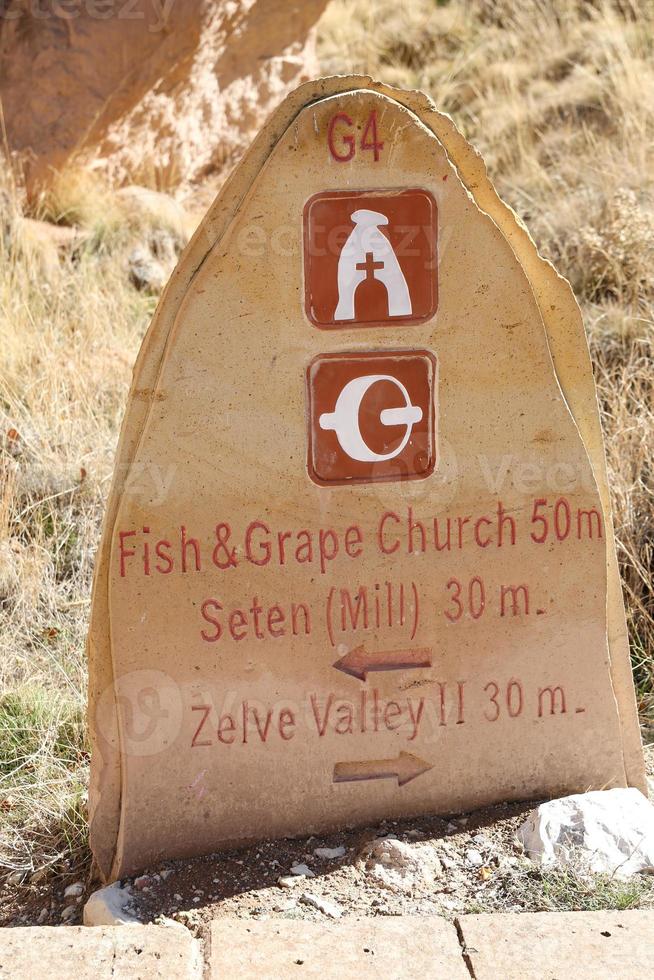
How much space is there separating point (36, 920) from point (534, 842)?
2.99ft

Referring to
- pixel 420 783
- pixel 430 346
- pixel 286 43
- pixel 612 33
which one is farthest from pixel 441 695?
pixel 612 33

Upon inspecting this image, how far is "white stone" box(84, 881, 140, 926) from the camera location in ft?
6.19

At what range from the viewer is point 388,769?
2.13m

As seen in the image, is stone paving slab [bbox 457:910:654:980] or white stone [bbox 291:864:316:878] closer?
stone paving slab [bbox 457:910:654:980]

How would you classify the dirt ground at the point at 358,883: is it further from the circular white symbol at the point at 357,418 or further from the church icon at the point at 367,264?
the church icon at the point at 367,264

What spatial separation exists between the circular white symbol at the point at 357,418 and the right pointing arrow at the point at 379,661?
36 cm

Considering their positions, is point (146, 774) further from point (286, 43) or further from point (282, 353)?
point (286, 43)

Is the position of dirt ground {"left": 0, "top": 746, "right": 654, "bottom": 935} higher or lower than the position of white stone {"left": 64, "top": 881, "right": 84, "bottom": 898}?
higher

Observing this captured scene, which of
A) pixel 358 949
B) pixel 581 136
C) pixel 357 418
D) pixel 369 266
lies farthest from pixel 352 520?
pixel 581 136

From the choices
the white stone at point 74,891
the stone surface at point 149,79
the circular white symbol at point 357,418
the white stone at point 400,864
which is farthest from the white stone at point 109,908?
the stone surface at point 149,79

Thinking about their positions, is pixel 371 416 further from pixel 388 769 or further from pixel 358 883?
pixel 358 883

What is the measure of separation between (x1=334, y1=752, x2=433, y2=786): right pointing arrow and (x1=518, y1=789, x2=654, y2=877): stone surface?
220 mm

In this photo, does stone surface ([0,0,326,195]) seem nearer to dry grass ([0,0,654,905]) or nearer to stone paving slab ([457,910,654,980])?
dry grass ([0,0,654,905])

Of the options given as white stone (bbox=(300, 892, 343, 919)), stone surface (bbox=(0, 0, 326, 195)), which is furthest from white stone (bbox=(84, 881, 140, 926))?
stone surface (bbox=(0, 0, 326, 195))
